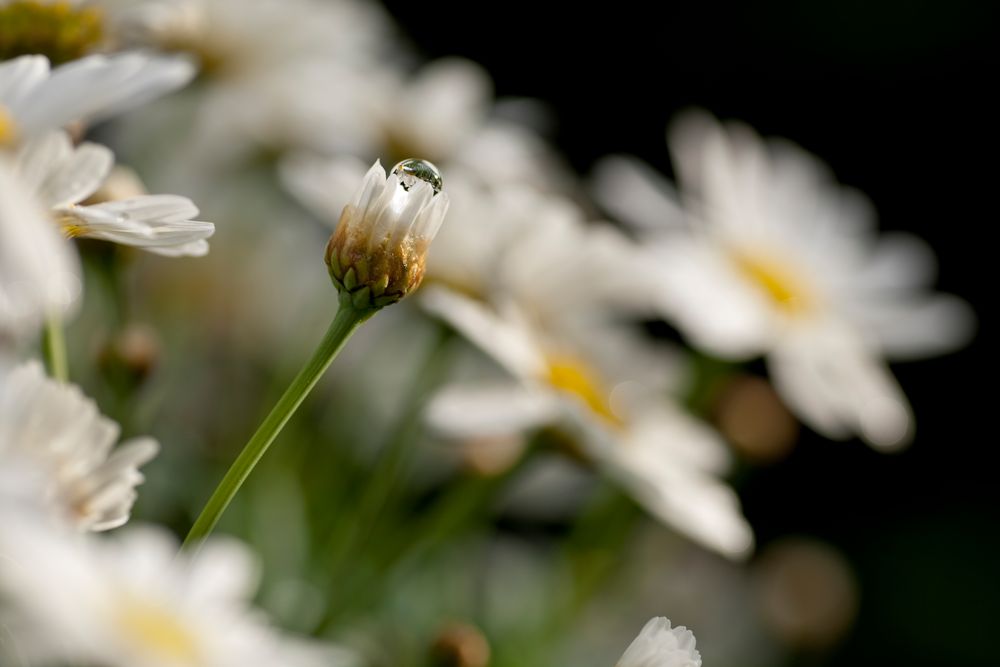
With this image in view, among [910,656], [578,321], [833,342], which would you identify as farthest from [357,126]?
[910,656]

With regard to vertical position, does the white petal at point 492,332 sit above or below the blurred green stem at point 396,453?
above

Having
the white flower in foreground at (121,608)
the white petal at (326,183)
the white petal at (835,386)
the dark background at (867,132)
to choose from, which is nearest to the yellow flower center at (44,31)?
the white petal at (326,183)

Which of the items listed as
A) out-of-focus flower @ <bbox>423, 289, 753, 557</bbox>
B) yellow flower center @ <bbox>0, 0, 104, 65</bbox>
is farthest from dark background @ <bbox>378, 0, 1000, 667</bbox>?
yellow flower center @ <bbox>0, 0, 104, 65</bbox>

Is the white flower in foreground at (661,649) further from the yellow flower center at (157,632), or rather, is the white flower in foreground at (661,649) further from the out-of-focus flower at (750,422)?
the out-of-focus flower at (750,422)

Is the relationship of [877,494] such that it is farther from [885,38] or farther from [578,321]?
[578,321]

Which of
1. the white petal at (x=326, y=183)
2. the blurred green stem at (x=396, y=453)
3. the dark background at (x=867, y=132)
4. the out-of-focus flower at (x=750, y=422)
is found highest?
the white petal at (x=326, y=183)

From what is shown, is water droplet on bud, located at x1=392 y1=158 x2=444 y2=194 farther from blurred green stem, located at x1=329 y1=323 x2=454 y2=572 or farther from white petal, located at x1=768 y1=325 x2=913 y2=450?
white petal, located at x1=768 y1=325 x2=913 y2=450

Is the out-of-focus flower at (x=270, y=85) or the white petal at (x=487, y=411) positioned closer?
the white petal at (x=487, y=411)
